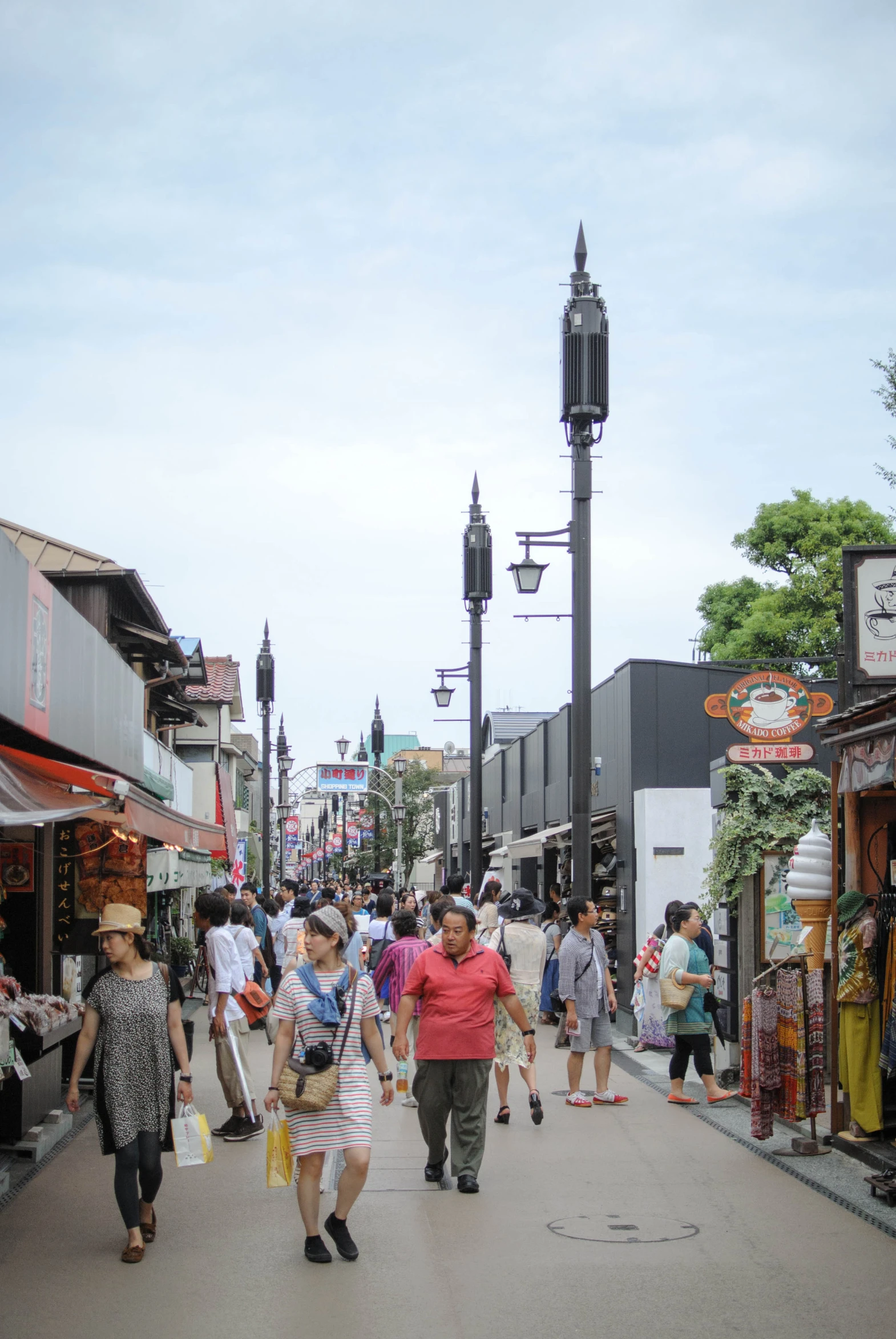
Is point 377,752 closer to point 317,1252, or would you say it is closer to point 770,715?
point 770,715

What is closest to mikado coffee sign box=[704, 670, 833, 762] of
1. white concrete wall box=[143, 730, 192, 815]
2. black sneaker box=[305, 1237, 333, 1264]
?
black sneaker box=[305, 1237, 333, 1264]

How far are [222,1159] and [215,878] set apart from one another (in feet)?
88.0

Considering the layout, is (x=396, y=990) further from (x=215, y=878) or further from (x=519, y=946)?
(x=215, y=878)

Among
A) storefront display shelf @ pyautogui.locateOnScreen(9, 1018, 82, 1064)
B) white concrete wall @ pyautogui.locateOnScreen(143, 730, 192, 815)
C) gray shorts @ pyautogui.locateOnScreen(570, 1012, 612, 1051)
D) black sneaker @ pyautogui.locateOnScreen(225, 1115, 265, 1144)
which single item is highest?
white concrete wall @ pyautogui.locateOnScreen(143, 730, 192, 815)

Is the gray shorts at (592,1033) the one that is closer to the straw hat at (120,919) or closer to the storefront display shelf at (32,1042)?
the storefront display shelf at (32,1042)

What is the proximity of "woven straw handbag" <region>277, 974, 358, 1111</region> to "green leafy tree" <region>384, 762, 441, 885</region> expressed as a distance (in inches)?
1819

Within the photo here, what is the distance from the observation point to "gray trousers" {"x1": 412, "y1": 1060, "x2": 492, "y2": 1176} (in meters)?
7.87

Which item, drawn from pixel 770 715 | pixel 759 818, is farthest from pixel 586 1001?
pixel 770 715

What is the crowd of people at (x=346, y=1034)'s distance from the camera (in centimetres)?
643

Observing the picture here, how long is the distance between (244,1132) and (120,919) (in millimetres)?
3606

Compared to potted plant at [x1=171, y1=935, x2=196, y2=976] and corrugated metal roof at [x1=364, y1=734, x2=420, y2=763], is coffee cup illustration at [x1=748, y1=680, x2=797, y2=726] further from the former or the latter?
corrugated metal roof at [x1=364, y1=734, x2=420, y2=763]

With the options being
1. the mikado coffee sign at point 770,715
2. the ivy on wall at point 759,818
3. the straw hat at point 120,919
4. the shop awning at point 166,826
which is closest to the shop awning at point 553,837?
the mikado coffee sign at point 770,715

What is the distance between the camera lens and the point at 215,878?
3538 centimetres

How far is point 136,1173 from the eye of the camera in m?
6.64
